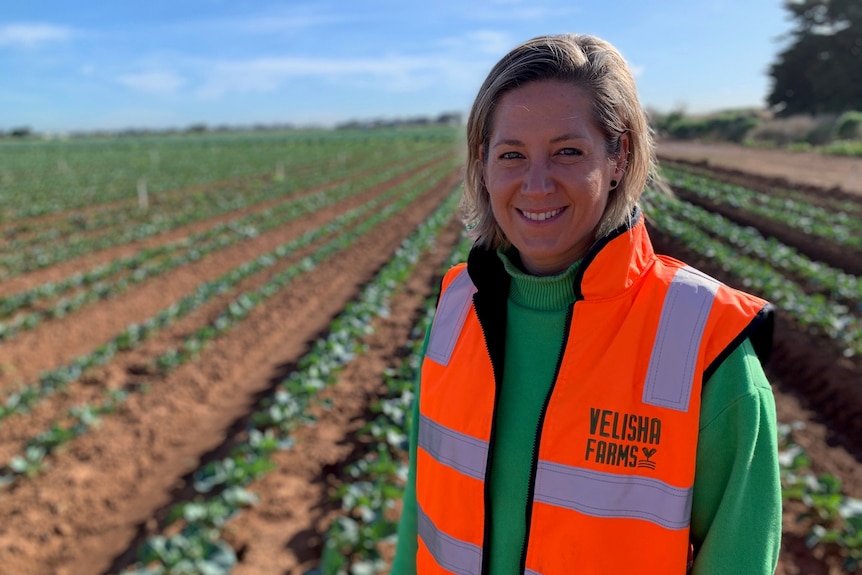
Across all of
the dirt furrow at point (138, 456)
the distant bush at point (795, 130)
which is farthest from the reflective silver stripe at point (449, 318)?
the distant bush at point (795, 130)

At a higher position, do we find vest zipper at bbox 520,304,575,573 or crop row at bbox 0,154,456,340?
vest zipper at bbox 520,304,575,573

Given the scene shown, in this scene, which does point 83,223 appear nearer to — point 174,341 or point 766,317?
point 174,341

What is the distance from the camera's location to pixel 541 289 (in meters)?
1.42

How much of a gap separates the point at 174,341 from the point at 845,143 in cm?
3012

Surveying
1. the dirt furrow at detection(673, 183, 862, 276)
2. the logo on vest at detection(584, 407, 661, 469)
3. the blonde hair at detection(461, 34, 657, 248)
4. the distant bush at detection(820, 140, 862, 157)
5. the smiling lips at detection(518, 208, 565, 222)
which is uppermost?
the distant bush at detection(820, 140, 862, 157)

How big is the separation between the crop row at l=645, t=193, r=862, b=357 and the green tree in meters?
32.9

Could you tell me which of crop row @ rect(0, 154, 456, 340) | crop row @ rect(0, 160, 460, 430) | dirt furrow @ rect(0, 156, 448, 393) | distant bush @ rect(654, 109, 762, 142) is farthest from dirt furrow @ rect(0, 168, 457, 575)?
distant bush @ rect(654, 109, 762, 142)

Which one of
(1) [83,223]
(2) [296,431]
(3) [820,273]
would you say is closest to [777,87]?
(3) [820,273]

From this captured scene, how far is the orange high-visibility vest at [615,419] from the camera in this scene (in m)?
1.12

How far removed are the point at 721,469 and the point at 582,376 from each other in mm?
300

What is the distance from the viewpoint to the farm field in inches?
154

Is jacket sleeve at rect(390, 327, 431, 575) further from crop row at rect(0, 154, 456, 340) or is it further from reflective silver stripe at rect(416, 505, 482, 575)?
crop row at rect(0, 154, 456, 340)

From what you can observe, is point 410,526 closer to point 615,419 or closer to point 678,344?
point 615,419

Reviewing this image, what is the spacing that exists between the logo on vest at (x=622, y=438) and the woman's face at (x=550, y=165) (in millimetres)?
400
